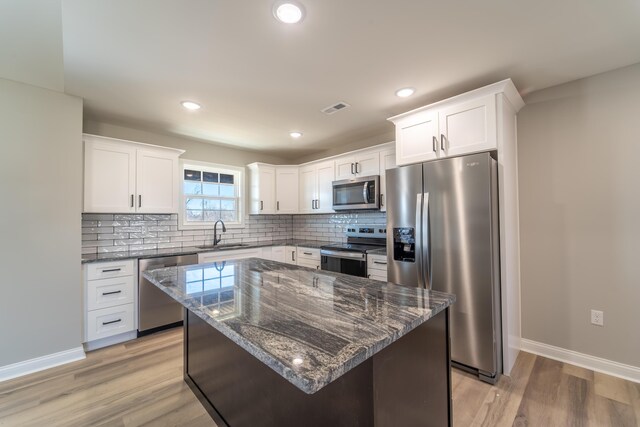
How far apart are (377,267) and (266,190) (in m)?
2.32

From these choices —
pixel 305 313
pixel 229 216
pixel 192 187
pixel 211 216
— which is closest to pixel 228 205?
pixel 229 216

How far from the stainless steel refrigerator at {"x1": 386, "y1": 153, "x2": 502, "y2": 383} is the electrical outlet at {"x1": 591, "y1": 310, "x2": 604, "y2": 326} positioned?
880mm

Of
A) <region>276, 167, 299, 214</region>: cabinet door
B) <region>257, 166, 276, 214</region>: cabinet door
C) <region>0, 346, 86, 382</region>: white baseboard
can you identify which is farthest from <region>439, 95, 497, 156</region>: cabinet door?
<region>0, 346, 86, 382</region>: white baseboard

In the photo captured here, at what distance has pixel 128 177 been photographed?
320 cm

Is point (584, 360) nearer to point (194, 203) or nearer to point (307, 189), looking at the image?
point (307, 189)

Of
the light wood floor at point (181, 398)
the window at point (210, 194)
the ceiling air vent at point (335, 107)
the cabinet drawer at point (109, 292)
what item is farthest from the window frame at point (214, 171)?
the ceiling air vent at point (335, 107)

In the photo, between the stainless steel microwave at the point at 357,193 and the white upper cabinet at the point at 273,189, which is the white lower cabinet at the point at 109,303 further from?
the stainless steel microwave at the point at 357,193

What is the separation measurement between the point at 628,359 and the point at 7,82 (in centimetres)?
556

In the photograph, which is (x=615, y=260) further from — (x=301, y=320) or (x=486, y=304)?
(x=301, y=320)

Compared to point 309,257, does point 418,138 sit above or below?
above

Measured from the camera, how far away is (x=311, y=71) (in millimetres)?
2230

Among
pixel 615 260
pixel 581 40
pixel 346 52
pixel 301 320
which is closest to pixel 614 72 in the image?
pixel 581 40

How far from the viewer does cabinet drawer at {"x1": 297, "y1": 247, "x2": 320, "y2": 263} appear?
392cm

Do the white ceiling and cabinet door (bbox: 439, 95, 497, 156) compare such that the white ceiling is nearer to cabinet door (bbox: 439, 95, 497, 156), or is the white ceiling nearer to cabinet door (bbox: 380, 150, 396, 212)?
cabinet door (bbox: 439, 95, 497, 156)
